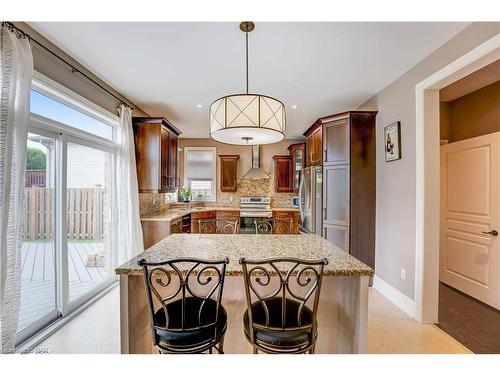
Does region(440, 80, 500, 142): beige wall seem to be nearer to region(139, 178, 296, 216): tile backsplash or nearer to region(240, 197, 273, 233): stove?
region(139, 178, 296, 216): tile backsplash

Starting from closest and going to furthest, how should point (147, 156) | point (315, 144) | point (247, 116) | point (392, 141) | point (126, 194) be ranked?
point (247, 116), point (392, 141), point (126, 194), point (147, 156), point (315, 144)

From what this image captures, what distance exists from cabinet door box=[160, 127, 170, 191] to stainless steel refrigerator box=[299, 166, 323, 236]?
2.44m

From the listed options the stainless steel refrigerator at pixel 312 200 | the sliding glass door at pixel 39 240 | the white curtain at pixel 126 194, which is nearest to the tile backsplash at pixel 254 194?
the stainless steel refrigerator at pixel 312 200

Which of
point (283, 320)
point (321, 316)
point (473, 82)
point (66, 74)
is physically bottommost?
point (321, 316)

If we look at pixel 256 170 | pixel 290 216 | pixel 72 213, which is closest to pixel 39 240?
pixel 72 213

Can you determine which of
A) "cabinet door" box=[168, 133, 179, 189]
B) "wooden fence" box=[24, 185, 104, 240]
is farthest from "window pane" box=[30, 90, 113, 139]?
"cabinet door" box=[168, 133, 179, 189]

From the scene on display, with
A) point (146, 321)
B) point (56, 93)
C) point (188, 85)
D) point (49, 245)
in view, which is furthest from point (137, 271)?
point (188, 85)

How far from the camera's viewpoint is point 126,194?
3.33 meters

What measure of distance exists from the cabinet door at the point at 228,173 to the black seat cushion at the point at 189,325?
4.34 m

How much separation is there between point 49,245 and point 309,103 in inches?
145

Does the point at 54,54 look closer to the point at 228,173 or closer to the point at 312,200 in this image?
the point at 312,200

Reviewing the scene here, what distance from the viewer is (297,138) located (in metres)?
6.00

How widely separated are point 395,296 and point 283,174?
3429mm

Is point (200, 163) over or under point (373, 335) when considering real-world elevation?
over
